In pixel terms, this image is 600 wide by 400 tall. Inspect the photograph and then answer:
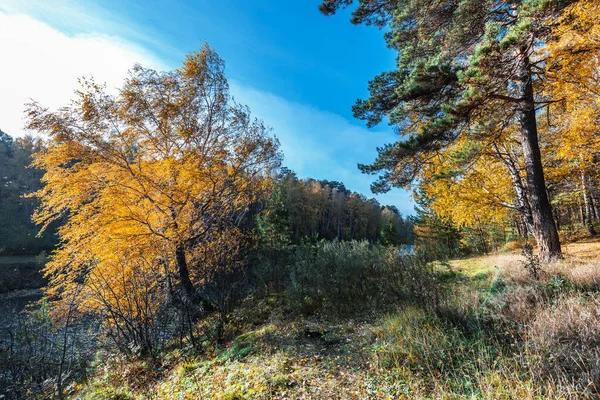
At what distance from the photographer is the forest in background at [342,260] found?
3104 millimetres

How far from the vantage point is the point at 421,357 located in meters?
3.04

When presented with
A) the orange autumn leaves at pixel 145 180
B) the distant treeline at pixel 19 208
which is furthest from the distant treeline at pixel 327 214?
the distant treeline at pixel 19 208

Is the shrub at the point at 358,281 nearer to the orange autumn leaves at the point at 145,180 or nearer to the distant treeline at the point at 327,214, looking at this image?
the orange autumn leaves at the point at 145,180

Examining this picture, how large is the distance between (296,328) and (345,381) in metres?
2.45

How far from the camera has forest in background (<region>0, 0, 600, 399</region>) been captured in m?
3.10

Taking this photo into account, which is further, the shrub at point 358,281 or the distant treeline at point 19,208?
the distant treeline at point 19,208

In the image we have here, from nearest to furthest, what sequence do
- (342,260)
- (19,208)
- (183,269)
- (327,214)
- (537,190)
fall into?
(537,190)
(342,260)
(183,269)
(19,208)
(327,214)

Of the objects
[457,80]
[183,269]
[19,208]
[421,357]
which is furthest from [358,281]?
[19,208]

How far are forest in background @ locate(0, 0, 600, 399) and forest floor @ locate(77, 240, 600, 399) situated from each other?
0.09ft

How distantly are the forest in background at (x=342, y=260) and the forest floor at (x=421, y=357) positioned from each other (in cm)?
3

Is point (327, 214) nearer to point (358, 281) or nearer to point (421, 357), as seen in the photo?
point (358, 281)

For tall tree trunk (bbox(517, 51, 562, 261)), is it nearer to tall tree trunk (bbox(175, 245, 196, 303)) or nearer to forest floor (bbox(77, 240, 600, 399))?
forest floor (bbox(77, 240, 600, 399))

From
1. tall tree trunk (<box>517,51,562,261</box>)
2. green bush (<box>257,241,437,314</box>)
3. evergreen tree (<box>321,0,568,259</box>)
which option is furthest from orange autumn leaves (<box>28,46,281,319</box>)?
tall tree trunk (<box>517,51,562,261</box>)

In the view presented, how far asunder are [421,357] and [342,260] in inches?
188
